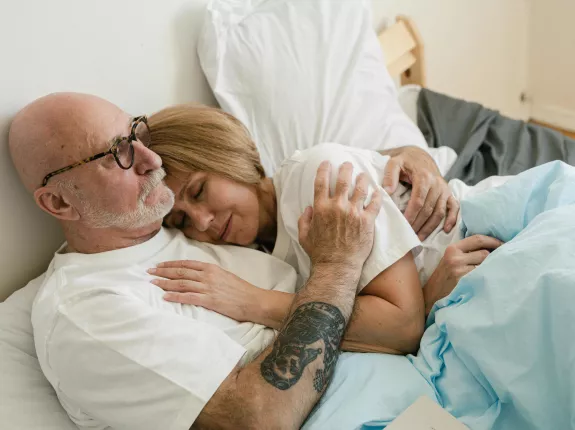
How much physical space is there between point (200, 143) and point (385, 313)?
53 cm

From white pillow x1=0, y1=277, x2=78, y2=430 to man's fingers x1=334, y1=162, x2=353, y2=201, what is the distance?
2.07 ft

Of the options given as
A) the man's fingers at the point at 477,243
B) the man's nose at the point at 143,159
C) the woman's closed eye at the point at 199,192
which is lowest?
the man's fingers at the point at 477,243

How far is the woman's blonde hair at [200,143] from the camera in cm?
123

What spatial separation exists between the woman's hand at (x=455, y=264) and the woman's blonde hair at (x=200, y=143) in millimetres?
451

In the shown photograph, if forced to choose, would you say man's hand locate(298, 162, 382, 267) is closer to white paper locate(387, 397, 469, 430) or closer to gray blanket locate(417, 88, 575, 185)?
white paper locate(387, 397, 469, 430)

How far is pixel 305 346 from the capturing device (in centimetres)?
96

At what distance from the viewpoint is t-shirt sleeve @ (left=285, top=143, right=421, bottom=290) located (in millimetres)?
1096

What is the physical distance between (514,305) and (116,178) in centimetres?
74

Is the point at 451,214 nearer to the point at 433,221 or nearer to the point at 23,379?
the point at 433,221

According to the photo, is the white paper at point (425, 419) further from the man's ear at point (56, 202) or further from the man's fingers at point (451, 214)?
the man's ear at point (56, 202)

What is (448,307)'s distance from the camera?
3.38 feet

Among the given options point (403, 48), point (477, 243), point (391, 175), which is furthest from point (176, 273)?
point (403, 48)

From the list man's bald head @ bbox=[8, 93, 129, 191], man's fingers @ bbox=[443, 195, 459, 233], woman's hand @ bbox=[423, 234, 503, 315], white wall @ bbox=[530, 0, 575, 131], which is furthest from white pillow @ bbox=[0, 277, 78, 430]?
white wall @ bbox=[530, 0, 575, 131]

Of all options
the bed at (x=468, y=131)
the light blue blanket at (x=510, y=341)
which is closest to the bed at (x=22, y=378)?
the light blue blanket at (x=510, y=341)
